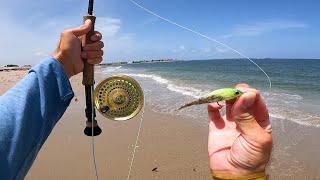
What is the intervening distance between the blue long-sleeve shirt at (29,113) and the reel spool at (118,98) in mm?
1151

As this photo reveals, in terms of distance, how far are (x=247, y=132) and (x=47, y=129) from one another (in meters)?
0.82

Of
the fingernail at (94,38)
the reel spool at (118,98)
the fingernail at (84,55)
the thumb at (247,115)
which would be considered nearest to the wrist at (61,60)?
the fingernail at (84,55)

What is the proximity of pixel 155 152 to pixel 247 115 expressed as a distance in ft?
24.8

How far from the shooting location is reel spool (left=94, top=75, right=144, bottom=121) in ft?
9.45

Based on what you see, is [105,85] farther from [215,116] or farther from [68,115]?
[68,115]

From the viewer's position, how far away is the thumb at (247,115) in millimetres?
1663

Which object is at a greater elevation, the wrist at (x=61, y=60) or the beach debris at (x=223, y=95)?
the wrist at (x=61, y=60)

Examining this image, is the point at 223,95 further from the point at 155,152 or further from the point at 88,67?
the point at 155,152

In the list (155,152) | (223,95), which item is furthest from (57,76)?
(155,152)

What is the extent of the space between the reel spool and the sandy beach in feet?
16.5

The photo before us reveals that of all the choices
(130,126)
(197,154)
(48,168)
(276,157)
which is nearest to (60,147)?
(48,168)

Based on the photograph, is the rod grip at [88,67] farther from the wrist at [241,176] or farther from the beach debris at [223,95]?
the wrist at [241,176]

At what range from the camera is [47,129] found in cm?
164

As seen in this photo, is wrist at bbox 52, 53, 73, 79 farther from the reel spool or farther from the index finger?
the reel spool
